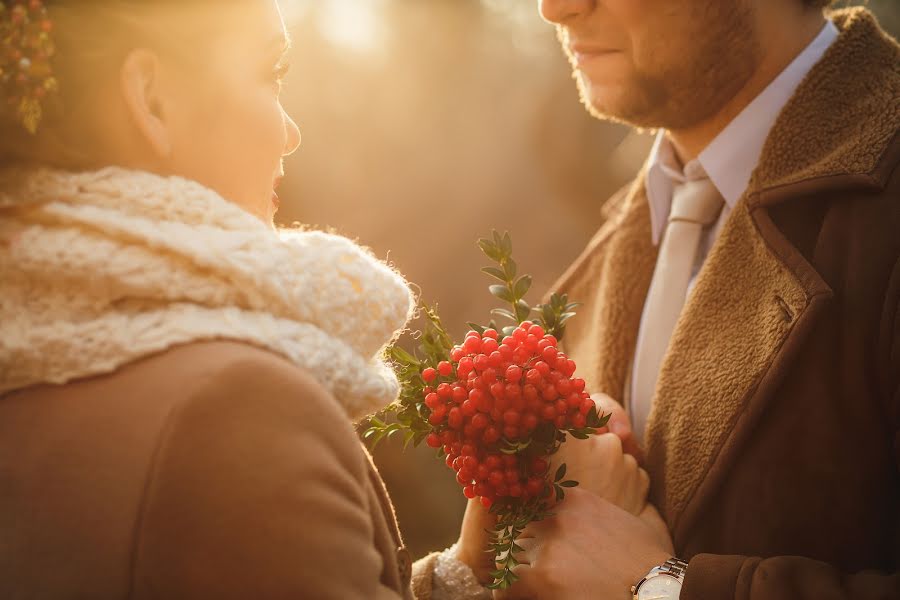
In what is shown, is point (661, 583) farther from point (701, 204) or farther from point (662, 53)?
point (662, 53)

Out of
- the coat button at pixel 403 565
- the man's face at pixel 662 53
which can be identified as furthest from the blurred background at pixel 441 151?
the coat button at pixel 403 565

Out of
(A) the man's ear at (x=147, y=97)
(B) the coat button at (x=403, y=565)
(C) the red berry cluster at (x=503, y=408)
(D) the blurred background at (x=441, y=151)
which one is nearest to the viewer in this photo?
(A) the man's ear at (x=147, y=97)

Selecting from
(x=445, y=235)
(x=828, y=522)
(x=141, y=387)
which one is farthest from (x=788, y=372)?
(x=445, y=235)

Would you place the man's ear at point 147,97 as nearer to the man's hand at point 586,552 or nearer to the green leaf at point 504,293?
the green leaf at point 504,293

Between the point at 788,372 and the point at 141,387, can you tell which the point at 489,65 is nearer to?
the point at 788,372

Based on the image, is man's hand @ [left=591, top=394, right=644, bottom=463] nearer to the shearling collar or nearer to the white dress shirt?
the white dress shirt

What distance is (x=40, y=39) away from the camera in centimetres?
85

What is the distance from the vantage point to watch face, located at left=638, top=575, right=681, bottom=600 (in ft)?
4.21

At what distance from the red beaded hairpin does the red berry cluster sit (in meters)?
0.76

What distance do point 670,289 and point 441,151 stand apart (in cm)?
349

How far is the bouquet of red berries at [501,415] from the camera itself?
121 cm

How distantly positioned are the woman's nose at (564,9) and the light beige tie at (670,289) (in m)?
0.54

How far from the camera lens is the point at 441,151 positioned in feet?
16.5

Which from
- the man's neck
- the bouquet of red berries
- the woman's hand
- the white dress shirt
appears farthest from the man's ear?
the man's neck
